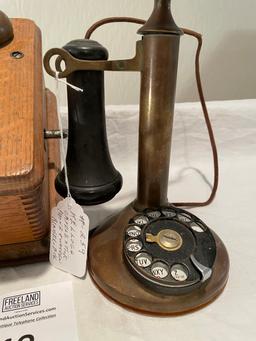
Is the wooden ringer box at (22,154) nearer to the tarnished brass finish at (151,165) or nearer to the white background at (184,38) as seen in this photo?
the tarnished brass finish at (151,165)

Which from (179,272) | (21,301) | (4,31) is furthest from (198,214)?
(4,31)

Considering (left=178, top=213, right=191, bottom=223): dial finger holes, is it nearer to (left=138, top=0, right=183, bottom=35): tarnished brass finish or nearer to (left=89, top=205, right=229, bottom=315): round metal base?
(left=89, top=205, right=229, bottom=315): round metal base

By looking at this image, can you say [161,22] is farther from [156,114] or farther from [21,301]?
[21,301]

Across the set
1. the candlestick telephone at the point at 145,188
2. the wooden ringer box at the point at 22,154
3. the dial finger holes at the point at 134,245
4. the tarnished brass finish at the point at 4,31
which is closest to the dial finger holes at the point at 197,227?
the candlestick telephone at the point at 145,188

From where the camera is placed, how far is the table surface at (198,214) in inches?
20.2

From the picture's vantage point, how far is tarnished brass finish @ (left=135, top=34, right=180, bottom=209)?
1.59 ft

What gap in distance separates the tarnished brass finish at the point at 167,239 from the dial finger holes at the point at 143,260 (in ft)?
0.10

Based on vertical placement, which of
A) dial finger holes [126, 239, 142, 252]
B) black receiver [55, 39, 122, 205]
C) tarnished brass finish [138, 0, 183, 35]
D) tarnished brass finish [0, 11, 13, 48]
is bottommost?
dial finger holes [126, 239, 142, 252]

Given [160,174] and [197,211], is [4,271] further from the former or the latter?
[197,211]

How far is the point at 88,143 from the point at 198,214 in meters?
0.35

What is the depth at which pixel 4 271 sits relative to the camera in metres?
0.61

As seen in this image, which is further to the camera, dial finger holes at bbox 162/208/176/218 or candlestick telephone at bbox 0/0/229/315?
dial finger holes at bbox 162/208/176/218

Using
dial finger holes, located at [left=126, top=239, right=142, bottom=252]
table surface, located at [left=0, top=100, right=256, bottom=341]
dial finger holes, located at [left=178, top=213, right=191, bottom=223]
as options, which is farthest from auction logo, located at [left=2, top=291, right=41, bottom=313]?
dial finger holes, located at [left=178, top=213, right=191, bottom=223]

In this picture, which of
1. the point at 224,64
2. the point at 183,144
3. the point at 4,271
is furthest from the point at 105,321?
the point at 224,64
